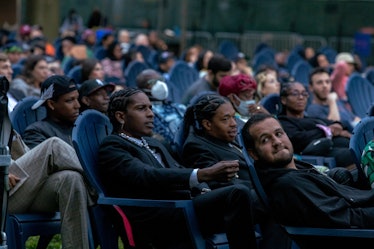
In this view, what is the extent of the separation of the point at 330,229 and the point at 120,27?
24284 mm

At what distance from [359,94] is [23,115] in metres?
5.32

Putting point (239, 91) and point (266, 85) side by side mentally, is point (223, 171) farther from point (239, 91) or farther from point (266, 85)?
point (266, 85)

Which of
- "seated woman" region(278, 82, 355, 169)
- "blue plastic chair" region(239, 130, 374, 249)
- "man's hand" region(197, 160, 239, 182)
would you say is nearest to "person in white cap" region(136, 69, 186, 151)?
"seated woman" region(278, 82, 355, 169)

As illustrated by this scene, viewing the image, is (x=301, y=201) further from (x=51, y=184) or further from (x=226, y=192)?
(x=51, y=184)

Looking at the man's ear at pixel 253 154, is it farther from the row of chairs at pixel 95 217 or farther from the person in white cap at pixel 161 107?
the person in white cap at pixel 161 107

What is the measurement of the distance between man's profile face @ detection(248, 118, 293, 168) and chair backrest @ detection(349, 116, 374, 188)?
2.30 feet

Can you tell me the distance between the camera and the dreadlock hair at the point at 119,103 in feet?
24.1

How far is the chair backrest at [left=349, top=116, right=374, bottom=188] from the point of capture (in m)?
7.14

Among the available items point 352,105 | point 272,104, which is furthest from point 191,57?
point 272,104

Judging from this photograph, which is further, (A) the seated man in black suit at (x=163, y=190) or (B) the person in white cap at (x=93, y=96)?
(B) the person in white cap at (x=93, y=96)

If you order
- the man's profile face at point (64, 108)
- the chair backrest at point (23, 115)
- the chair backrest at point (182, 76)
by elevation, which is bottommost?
the chair backrest at point (182, 76)

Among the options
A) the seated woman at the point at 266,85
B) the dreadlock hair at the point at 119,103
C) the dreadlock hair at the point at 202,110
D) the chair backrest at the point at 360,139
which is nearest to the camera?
the chair backrest at the point at 360,139

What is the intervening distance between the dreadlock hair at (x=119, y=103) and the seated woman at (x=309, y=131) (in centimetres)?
246

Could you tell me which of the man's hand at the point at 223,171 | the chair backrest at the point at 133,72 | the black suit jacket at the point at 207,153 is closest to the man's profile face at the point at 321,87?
the chair backrest at the point at 133,72
